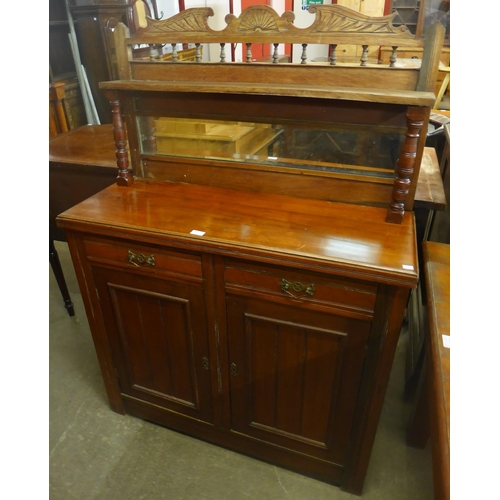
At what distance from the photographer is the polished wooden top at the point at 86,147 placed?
1.97 meters

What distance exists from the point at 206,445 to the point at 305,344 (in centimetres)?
76

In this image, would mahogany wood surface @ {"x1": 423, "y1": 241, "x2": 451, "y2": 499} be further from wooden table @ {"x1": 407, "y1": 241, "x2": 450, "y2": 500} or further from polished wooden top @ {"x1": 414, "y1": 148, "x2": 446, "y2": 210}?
polished wooden top @ {"x1": 414, "y1": 148, "x2": 446, "y2": 210}

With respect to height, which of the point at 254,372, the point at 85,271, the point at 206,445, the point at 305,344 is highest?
the point at 85,271

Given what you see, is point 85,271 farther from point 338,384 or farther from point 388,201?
point 388,201

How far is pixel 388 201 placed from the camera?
4.22 ft

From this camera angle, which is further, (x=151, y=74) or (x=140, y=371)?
(x=140, y=371)

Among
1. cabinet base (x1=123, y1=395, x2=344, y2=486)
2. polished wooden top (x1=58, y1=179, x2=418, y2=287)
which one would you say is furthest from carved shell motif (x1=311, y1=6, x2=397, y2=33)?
cabinet base (x1=123, y1=395, x2=344, y2=486)

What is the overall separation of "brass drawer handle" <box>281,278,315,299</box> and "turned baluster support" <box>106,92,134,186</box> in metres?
0.78

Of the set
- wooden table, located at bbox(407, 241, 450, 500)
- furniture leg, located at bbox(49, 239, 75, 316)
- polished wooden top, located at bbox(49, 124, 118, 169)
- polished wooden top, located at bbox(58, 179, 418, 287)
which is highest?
polished wooden top, located at bbox(58, 179, 418, 287)

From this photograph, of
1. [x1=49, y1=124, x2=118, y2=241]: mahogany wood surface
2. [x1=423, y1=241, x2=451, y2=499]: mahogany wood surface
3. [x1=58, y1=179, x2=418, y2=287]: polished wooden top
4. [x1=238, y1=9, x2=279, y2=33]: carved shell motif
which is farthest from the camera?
[x1=49, y1=124, x2=118, y2=241]: mahogany wood surface

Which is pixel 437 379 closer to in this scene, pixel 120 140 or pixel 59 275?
pixel 120 140

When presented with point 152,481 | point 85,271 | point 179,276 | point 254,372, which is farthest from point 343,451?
point 85,271

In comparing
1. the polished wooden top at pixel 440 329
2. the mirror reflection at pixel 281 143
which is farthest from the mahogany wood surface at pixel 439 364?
the mirror reflection at pixel 281 143

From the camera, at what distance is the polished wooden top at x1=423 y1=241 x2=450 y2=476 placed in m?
0.88
